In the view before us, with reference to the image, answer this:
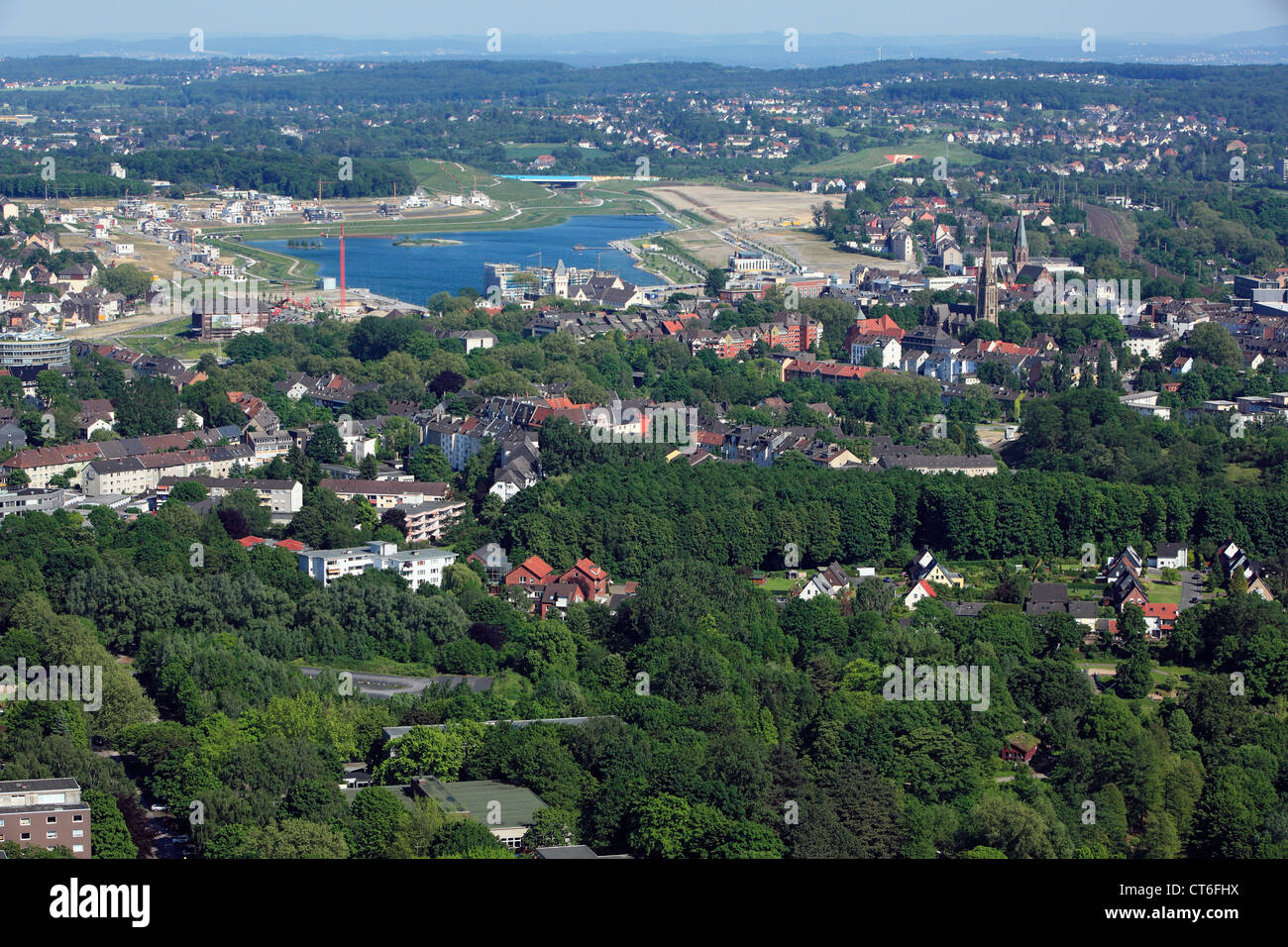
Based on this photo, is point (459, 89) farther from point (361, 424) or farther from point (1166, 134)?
point (361, 424)

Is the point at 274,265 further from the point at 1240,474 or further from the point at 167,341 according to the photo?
the point at 1240,474

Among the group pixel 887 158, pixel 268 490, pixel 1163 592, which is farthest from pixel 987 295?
pixel 887 158

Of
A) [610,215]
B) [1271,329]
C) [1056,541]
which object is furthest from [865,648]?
[610,215]

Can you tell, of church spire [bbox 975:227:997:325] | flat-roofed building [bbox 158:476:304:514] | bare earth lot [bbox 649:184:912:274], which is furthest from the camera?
bare earth lot [bbox 649:184:912:274]

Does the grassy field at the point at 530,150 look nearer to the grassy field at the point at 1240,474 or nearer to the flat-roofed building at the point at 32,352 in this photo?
the flat-roofed building at the point at 32,352

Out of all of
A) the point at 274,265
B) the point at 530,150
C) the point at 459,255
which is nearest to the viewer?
the point at 274,265

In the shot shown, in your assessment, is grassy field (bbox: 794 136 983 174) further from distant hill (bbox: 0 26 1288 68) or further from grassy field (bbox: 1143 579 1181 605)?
grassy field (bbox: 1143 579 1181 605)

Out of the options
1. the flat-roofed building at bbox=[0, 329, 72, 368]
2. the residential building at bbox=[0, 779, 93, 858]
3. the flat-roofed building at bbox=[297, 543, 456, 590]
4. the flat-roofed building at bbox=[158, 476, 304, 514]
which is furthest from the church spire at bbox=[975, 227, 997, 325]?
the residential building at bbox=[0, 779, 93, 858]
